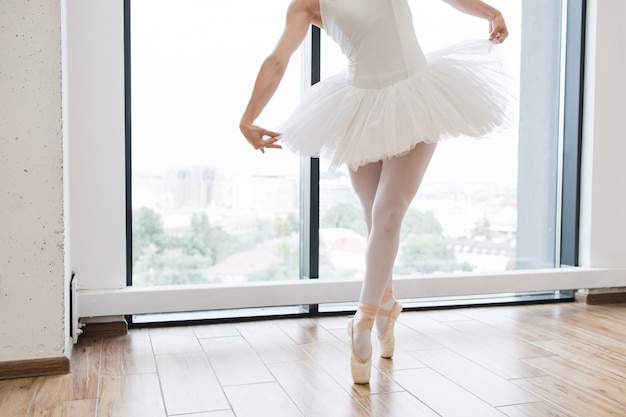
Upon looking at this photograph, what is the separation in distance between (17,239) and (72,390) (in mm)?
496

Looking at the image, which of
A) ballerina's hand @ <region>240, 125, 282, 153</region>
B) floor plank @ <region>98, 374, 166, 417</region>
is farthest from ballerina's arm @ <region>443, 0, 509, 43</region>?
floor plank @ <region>98, 374, 166, 417</region>

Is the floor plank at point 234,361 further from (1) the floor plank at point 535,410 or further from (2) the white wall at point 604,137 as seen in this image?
(2) the white wall at point 604,137

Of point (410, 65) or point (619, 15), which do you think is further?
point (619, 15)

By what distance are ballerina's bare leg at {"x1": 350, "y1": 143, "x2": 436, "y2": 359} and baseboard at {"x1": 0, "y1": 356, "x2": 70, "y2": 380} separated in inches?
36.6

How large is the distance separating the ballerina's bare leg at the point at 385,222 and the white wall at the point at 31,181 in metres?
0.96

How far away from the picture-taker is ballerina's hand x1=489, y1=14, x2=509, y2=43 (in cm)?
197

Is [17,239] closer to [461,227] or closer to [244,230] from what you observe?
[244,230]

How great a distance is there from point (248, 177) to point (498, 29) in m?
1.25

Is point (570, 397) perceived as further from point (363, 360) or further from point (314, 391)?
point (314, 391)

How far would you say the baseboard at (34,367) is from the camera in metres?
1.90

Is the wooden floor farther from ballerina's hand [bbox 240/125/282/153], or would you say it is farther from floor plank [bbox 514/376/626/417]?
ballerina's hand [bbox 240/125/282/153]

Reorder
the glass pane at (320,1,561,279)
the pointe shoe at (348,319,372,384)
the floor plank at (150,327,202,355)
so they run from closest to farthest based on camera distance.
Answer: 1. the pointe shoe at (348,319,372,384)
2. the floor plank at (150,327,202,355)
3. the glass pane at (320,1,561,279)

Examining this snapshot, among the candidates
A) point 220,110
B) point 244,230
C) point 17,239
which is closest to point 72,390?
point 17,239

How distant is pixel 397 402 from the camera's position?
1696mm
